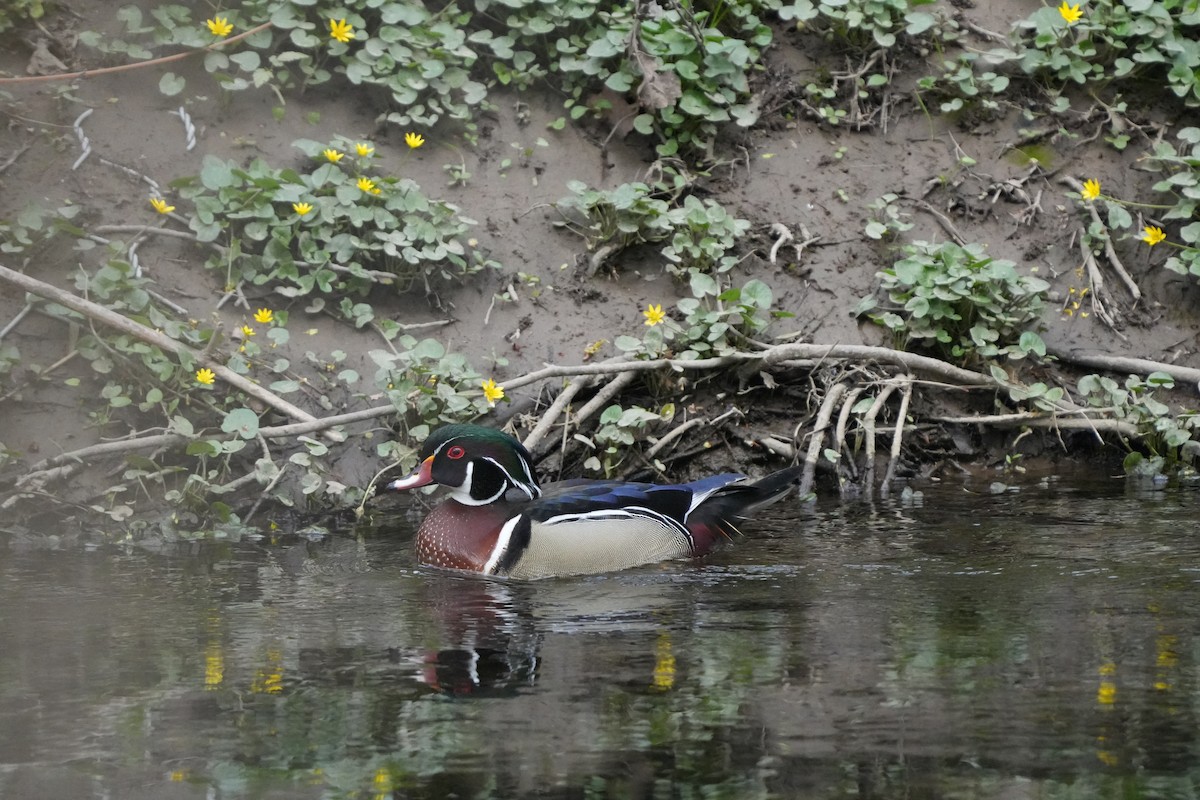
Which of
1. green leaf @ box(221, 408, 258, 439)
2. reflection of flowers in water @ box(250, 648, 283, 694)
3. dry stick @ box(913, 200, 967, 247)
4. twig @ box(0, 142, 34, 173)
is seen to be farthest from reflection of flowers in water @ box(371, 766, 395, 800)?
dry stick @ box(913, 200, 967, 247)

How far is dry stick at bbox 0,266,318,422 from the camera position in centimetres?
679

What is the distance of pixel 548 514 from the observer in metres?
5.91

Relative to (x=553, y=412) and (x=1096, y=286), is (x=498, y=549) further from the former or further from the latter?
(x=1096, y=286)

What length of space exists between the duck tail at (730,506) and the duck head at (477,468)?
0.69m

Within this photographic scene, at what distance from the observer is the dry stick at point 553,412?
22.9 feet

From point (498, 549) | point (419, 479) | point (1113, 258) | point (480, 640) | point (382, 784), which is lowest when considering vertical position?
point (382, 784)

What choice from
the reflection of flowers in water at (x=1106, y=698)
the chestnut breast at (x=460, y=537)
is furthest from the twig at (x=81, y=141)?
the reflection of flowers in water at (x=1106, y=698)

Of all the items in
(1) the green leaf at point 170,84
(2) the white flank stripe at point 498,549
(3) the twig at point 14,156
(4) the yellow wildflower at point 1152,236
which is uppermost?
(1) the green leaf at point 170,84

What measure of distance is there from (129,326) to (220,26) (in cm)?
198

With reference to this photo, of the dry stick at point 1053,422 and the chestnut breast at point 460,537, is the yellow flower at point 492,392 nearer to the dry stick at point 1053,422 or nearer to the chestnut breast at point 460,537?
the chestnut breast at point 460,537

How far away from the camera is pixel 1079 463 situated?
750 cm

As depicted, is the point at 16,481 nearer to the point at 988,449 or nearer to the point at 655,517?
the point at 655,517

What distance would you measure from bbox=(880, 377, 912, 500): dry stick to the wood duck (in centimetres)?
91

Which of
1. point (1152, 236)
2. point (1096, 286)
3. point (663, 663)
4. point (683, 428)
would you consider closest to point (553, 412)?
point (683, 428)
